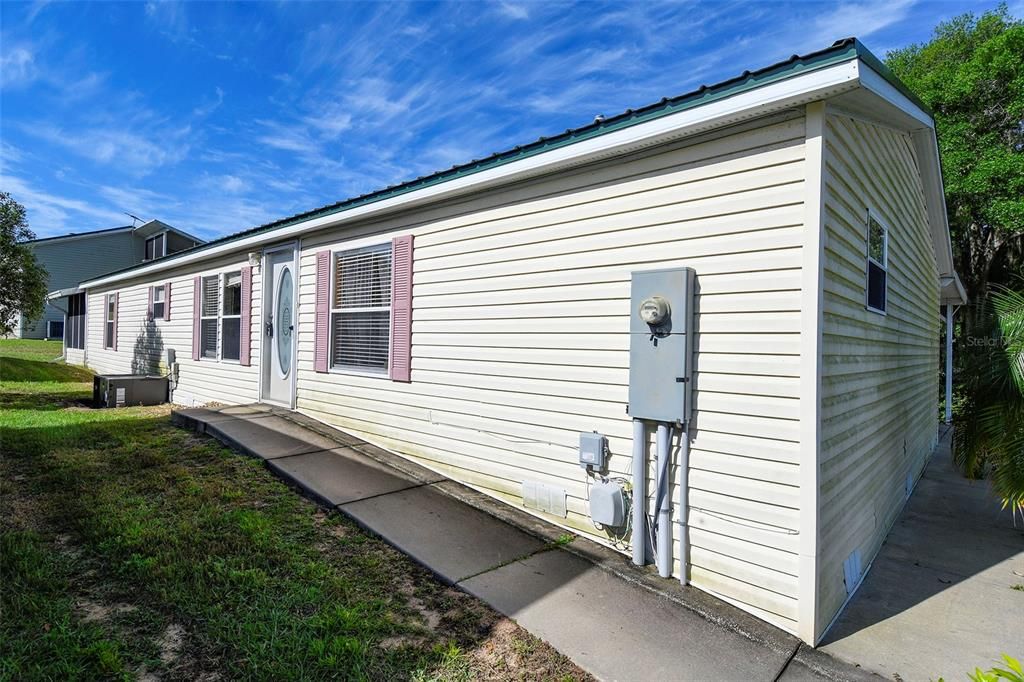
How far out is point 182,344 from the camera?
A: 9.49 metres

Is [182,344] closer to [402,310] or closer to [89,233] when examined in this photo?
[402,310]

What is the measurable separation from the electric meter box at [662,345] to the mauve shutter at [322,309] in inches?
158

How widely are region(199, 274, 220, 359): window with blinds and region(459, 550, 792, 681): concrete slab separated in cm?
737

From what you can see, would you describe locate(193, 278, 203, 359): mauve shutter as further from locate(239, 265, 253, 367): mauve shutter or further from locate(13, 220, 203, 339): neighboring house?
locate(13, 220, 203, 339): neighboring house

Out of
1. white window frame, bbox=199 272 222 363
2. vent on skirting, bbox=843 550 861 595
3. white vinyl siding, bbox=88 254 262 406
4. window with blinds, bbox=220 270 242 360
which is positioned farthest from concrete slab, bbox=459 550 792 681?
white window frame, bbox=199 272 222 363

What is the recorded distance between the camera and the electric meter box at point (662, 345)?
3.13 m

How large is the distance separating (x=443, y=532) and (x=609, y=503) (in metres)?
1.22

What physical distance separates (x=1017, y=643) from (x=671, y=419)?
2.18m

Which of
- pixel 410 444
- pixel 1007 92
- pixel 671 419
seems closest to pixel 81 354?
pixel 410 444

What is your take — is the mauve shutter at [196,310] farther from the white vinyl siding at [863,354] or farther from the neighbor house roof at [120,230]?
the neighbor house roof at [120,230]

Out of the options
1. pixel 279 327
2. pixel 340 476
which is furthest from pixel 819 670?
pixel 279 327

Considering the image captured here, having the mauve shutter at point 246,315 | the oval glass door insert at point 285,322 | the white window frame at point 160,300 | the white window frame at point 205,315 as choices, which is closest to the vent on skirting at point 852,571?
the oval glass door insert at point 285,322

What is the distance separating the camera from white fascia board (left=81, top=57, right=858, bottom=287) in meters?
2.65

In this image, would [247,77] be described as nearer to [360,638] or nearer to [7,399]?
[7,399]
